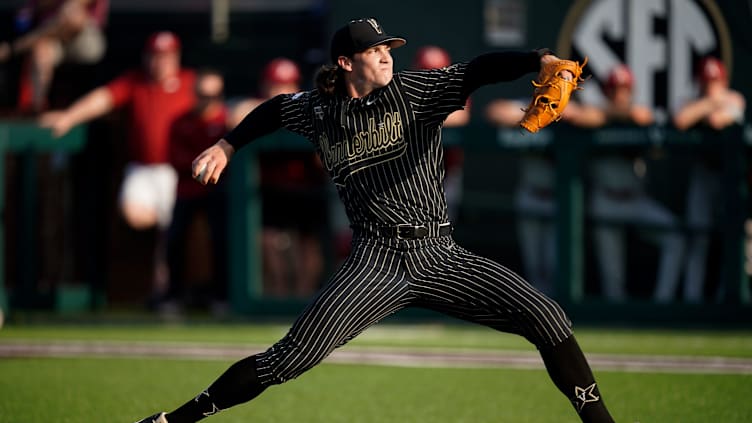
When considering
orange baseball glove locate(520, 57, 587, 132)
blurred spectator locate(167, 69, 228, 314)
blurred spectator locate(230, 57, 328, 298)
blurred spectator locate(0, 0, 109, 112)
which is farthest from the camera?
blurred spectator locate(0, 0, 109, 112)

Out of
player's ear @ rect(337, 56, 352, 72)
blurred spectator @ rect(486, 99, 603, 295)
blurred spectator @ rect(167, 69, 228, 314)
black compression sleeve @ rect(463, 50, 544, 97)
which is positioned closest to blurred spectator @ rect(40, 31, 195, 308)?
blurred spectator @ rect(167, 69, 228, 314)

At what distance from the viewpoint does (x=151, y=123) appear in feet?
35.6

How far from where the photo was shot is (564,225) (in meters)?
10.2

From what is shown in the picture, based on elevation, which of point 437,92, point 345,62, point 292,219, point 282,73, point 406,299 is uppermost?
point 345,62

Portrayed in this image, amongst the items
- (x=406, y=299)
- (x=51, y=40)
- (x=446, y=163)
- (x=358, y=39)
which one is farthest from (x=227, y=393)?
(x=51, y=40)

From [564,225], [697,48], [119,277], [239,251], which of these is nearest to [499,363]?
[564,225]

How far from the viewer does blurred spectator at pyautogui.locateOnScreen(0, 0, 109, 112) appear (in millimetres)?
11492

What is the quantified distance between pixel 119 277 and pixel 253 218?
1.84 metres

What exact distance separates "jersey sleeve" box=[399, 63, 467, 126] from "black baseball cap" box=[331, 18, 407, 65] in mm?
162

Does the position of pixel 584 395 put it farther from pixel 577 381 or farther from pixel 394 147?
pixel 394 147

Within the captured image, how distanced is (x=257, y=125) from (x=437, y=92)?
77 cm

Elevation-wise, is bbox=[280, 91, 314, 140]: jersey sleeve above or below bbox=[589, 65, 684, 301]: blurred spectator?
above

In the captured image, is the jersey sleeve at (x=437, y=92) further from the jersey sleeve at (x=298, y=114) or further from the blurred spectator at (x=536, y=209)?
the blurred spectator at (x=536, y=209)

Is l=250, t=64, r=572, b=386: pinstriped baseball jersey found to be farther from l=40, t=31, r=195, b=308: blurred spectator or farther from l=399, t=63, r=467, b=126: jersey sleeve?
l=40, t=31, r=195, b=308: blurred spectator
